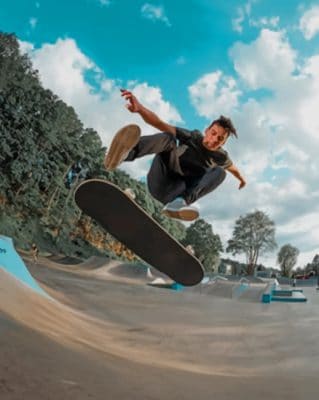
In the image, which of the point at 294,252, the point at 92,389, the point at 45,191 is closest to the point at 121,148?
the point at 92,389

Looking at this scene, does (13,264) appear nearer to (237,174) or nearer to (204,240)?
(237,174)

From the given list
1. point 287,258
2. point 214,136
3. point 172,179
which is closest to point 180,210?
point 172,179

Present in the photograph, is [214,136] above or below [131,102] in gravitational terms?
above

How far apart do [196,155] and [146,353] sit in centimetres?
320

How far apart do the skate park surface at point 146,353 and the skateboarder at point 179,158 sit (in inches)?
71.6

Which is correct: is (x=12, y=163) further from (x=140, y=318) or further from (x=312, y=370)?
(x=312, y=370)

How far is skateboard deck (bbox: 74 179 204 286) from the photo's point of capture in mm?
4352

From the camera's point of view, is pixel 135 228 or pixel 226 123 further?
pixel 135 228

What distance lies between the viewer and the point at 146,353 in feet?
19.6

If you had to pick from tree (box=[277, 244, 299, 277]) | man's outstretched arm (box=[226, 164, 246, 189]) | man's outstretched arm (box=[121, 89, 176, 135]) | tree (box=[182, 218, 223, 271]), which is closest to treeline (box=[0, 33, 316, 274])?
tree (box=[182, 218, 223, 271])

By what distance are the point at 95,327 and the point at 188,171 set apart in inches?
172

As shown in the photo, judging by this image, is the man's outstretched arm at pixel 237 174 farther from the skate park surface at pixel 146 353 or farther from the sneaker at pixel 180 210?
the skate park surface at pixel 146 353

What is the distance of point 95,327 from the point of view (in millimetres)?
7664

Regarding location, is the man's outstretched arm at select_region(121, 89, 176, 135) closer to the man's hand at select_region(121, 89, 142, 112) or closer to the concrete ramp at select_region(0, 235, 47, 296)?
the man's hand at select_region(121, 89, 142, 112)
